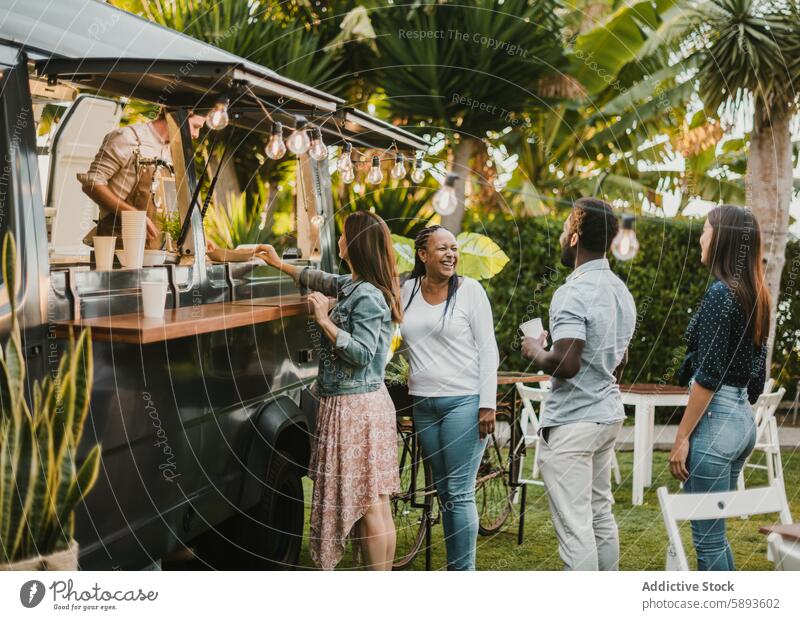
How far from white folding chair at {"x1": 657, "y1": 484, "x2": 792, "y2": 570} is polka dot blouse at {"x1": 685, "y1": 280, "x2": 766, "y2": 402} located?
436 mm

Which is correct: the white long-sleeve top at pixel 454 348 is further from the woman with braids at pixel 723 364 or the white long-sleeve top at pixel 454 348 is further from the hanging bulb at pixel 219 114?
the hanging bulb at pixel 219 114

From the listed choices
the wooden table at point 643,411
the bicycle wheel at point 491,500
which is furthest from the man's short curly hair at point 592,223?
the wooden table at point 643,411

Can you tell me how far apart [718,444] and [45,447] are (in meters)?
2.45

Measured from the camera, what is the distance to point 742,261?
3471 millimetres

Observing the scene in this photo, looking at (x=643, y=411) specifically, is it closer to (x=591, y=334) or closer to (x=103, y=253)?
(x=591, y=334)

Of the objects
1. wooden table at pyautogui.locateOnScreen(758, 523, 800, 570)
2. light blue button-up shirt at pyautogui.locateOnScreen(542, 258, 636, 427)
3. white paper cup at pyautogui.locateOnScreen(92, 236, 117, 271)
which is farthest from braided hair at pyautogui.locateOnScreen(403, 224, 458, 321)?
wooden table at pyautogui.locateOnScreen(758, 523, 800, 570)

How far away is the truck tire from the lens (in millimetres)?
4520

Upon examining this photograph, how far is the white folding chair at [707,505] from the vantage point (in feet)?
10.3

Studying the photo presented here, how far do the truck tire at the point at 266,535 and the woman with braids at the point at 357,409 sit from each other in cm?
52

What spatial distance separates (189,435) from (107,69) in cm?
142

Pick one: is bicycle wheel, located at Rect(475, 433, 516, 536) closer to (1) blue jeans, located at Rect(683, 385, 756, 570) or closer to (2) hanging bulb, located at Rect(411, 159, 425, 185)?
(2) hanging bulb, located at Rect(411, 159, 425, 185)

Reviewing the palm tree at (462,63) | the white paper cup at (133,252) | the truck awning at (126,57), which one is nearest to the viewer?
the truck awning at (126,57)
